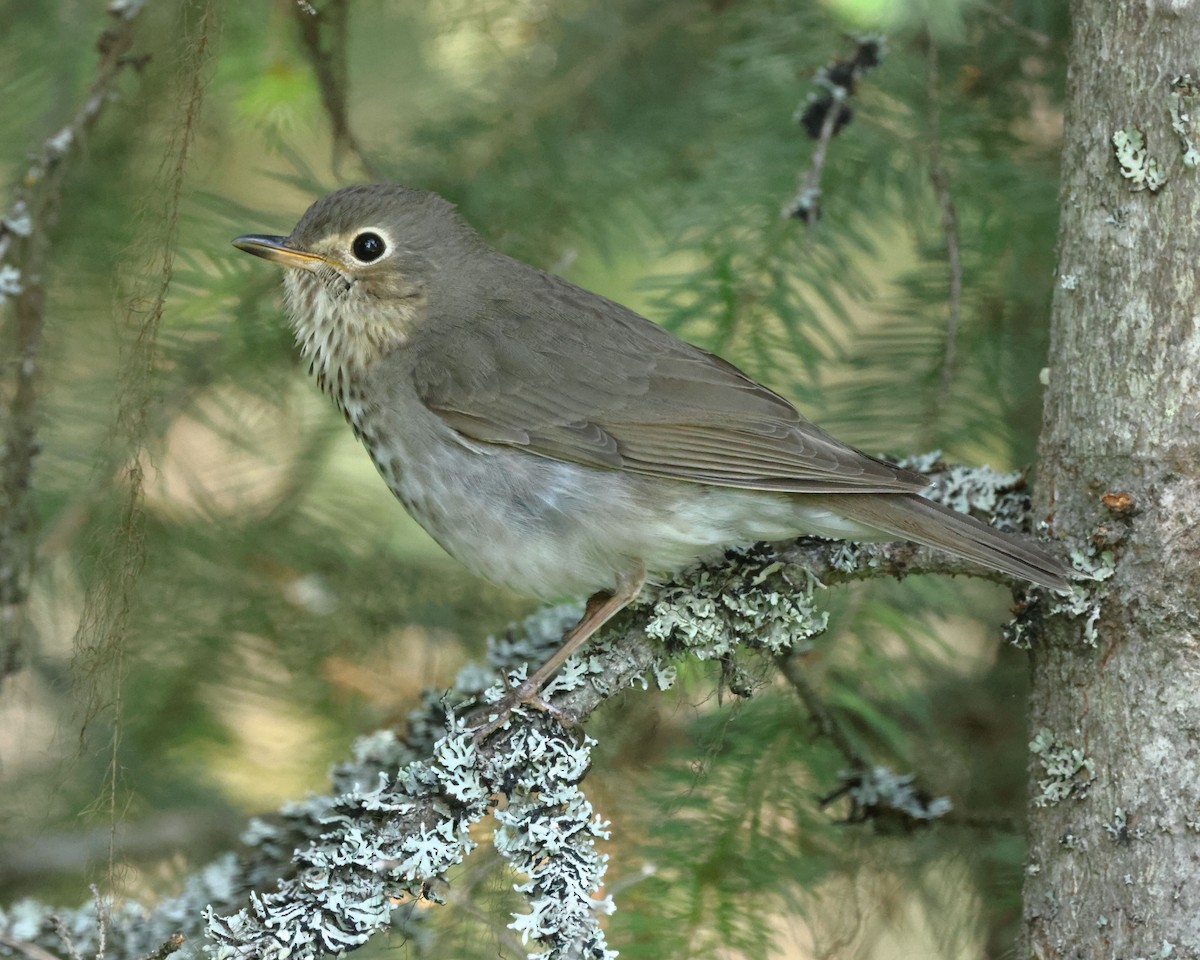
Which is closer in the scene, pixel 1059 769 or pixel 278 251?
pixel 1059 769

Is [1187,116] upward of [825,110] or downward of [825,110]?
downward

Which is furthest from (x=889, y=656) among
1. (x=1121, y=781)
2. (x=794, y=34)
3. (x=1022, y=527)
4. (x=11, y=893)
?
(x=11, y=893)

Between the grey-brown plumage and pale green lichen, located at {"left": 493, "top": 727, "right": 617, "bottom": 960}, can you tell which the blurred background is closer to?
the grey-brown plumage

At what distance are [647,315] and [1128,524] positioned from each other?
175cm

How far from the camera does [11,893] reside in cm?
359

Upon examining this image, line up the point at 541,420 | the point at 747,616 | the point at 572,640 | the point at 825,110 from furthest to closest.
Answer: the point at 541,420, the point at 825,110, the point at 572,640, the point at 747,616

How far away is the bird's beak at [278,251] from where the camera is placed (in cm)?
336

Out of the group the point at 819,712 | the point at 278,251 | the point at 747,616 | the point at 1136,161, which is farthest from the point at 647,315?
the point at 1136,161

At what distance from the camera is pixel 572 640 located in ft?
10.3

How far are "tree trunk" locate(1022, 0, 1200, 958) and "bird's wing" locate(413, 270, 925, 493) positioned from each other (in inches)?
29.0

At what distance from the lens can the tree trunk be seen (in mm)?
2395

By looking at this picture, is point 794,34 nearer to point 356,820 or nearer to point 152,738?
point 356,820

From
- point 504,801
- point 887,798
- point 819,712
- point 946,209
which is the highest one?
point 946,209

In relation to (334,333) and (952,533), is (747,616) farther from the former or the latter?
(334,333)
